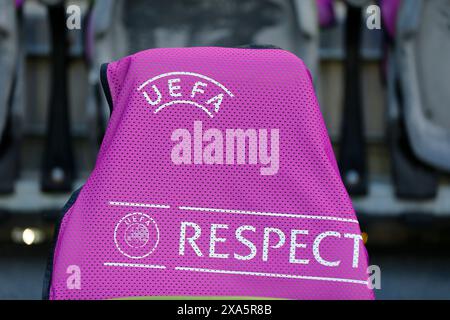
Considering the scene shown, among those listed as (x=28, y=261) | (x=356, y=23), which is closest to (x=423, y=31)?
(x=356, y=23)

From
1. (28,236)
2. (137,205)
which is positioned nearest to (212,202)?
(137,205)

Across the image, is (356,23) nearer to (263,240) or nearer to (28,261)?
(28,261)

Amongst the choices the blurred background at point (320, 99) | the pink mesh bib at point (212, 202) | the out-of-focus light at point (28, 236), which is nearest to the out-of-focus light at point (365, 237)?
the blurred background at point (320, 99)

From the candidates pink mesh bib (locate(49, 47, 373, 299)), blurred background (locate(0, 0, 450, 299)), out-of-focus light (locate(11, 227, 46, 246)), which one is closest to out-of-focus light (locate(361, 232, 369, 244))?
blurred background (locate(0, 0, 450, 299))

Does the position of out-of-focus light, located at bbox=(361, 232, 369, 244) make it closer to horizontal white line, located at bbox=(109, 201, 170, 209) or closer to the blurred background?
the blurred background

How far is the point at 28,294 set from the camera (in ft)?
11.9

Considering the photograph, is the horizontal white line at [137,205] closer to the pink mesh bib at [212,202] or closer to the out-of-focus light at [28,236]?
the pink mesh bib at [212,202]

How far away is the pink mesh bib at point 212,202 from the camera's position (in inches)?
61.2

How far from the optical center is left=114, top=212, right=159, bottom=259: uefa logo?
5.10 ft

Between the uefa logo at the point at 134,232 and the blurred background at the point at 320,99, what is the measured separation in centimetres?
229

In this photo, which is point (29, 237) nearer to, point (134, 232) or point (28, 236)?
point (28, 236)

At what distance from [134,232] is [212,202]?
123 millimetres

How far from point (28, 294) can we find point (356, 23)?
1.58 meters
